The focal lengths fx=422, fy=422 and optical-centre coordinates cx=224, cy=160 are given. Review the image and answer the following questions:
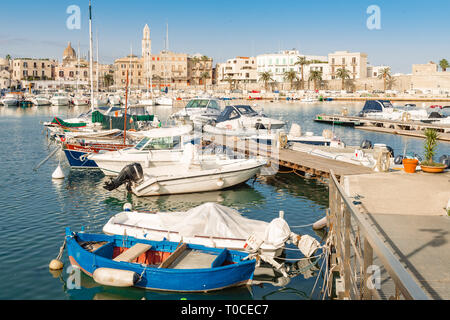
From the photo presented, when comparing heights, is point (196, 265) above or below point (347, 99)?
below

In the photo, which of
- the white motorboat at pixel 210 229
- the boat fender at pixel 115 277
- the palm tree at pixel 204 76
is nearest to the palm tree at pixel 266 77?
Answer: the palm tree at pixel 204 76

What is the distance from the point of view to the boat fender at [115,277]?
9.20 m

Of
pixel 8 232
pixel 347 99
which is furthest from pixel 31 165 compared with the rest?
pixel 347 99

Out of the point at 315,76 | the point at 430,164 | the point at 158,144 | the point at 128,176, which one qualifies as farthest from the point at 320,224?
the point at 315,76

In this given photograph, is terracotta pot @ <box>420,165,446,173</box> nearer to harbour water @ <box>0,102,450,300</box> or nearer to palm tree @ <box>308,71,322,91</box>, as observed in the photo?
harbour water @ <box>0,102,450,300</box>

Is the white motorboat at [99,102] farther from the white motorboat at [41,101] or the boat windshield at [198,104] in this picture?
the boat windshield at [198,104]

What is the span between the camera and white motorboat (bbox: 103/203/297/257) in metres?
10.5

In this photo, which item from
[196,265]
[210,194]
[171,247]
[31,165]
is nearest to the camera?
[196,265]

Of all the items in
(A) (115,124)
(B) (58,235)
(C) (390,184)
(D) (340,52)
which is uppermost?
(D) (340,52)

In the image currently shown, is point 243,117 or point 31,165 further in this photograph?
point 243,117

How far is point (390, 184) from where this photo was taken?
46.6 feet
